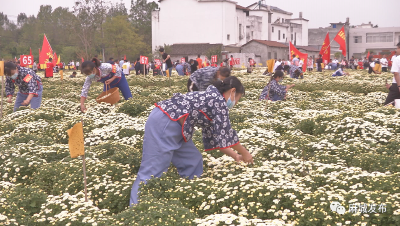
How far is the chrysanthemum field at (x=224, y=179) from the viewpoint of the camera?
16.4 feet

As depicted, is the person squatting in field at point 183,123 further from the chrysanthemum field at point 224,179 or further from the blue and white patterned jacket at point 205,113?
the chrysanthemum field at point 224,179

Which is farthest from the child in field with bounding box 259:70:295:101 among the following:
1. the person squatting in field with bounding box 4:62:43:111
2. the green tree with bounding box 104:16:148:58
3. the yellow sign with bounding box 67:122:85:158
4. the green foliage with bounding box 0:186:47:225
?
the green tree with bounding box 104:16:148:58

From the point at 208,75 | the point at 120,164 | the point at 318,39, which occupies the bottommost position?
the point at 120,164

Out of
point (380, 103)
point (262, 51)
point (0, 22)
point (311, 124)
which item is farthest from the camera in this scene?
point (0, 22)

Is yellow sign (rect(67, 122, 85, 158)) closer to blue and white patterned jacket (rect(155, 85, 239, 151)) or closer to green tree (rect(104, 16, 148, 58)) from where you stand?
blue and white patterned jacket (rect(155, 85, 239, 151))

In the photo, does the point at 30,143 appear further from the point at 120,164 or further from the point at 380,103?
the point at 380,103

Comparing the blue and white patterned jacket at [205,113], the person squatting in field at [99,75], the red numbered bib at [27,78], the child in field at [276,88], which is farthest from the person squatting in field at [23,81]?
the blue and white patterned jacket at [205,113]

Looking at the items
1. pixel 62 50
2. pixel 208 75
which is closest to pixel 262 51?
pixel 62 50

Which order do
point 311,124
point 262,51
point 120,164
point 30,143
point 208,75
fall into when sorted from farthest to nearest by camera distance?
1. point 262,51
2. point 311,124
3. point 30,143
4. point 208,75
5. point 120,164

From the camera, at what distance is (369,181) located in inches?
231

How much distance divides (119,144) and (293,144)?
10.2ft

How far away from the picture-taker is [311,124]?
10.4 metres

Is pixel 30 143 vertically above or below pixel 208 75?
below

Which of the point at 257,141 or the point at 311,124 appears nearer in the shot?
the point at 257,141
